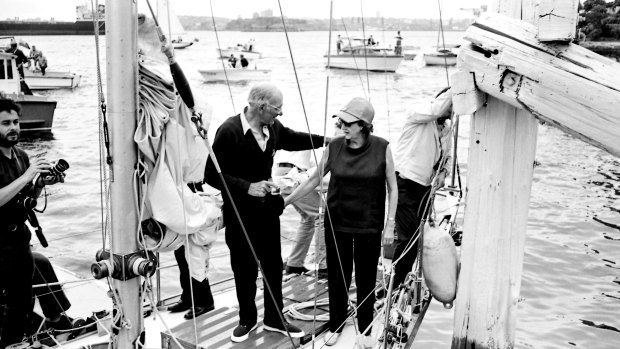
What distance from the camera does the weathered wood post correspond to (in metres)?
3.90

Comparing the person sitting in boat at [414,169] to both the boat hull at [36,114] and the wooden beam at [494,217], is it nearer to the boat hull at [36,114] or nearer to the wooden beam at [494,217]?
the wooden beam at [494,217]

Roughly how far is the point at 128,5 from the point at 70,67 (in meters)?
59.8

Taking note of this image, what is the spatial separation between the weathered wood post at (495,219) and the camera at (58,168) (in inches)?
98.4

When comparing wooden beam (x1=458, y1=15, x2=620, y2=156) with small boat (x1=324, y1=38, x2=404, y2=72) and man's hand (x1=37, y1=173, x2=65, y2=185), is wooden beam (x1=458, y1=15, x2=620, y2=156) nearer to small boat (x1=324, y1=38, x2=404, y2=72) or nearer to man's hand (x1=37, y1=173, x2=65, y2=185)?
man's hand (x1=37, y1=173, x2=65, y2=185)

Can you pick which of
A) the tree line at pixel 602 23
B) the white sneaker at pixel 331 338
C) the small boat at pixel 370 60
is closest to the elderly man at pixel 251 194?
the white sneaker at pixel 331 338

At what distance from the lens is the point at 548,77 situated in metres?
3.44

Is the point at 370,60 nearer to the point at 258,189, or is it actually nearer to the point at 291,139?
the point at 291,139

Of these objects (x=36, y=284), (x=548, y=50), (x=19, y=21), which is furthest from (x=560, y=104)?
(x=19, y=21)

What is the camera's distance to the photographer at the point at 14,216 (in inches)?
159

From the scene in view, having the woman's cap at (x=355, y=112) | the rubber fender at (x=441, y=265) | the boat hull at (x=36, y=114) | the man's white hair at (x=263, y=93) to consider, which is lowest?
the boat hull at (x=36, y=114)

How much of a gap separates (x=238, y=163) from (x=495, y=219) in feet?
5.94

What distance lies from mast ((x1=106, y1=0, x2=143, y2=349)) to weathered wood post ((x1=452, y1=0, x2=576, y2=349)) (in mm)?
2151

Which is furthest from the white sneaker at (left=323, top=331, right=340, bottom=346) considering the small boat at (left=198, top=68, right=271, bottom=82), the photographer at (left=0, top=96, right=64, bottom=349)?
the small boat at (left=198, top=68, right=271, bottom=82)

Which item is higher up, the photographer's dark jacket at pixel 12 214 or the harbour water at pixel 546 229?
the photographer's dark jacket at pixel 12 214
